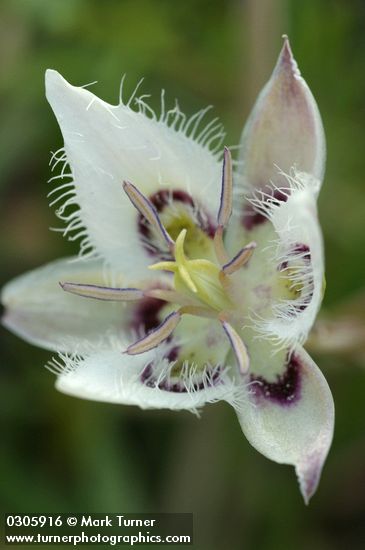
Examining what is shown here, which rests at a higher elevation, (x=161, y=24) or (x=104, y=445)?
(x=161, y=24)

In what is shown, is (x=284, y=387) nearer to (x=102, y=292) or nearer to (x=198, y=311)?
(x=198, y=311)

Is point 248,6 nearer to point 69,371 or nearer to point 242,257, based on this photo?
point 242,257

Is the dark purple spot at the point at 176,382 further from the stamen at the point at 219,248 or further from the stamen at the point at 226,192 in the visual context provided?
the stamen at the point at 226,192

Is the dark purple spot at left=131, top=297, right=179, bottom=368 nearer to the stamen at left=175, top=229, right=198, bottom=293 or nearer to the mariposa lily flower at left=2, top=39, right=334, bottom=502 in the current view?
the mariposa lily flower at left=2, top=39, right=334, bottom=502

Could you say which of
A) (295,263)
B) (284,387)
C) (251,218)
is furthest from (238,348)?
(251,218)


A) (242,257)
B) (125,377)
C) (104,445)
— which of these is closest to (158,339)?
(125,377)

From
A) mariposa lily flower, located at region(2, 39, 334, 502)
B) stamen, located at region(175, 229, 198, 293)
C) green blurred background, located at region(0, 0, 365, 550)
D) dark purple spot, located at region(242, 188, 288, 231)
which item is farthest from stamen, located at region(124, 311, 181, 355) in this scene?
green blurred background, located at region(0, 0, 365, 550)
